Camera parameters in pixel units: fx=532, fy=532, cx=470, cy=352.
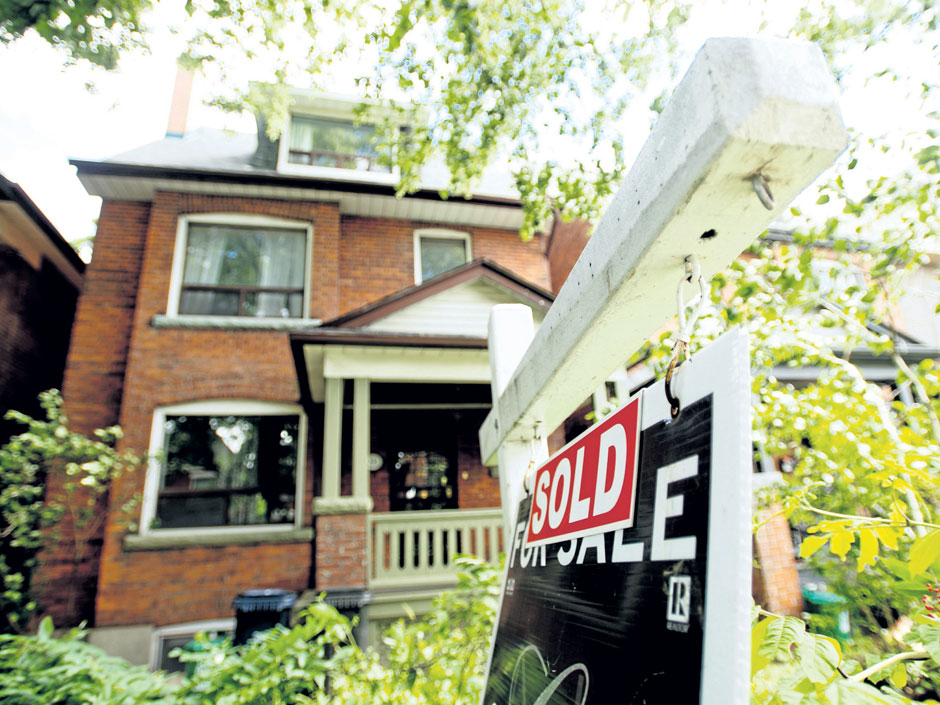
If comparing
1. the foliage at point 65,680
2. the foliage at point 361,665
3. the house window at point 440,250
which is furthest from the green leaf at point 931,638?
the house window at point 440,250

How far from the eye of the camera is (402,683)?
2.16 metres

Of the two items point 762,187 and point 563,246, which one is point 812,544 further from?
point 563,246

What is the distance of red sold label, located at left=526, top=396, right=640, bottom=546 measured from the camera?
A: 0.73 metres

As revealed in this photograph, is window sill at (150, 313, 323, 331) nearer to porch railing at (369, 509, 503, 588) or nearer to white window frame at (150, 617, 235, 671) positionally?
porch railing at (369, 509, 503, 588)

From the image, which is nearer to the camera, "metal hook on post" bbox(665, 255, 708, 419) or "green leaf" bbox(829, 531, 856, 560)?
"metal hook on post" bbox(665, 255, 708, 419)

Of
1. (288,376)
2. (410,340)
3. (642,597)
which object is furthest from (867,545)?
(288,376)

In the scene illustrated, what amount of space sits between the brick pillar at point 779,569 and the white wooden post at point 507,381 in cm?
793

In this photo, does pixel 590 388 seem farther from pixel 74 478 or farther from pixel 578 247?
pixel 578 247

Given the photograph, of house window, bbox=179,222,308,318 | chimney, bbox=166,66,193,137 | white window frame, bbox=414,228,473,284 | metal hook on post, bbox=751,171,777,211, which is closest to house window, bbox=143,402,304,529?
house window, bbox=179,222,308,318

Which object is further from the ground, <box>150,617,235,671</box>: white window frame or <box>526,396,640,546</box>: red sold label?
<box>526,396,640,546</box>: red sold label

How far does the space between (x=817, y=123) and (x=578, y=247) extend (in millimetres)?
11078

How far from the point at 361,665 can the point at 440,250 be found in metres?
8.67

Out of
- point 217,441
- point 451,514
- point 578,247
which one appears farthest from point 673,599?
point 578,247

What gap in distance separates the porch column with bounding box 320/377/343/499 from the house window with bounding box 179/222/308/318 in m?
2.68
